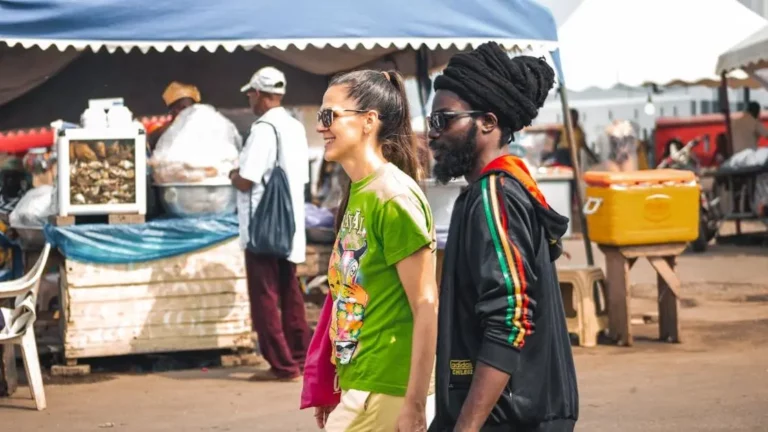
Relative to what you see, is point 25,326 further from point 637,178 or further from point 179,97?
point 637,178

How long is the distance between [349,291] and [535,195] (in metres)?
0.80

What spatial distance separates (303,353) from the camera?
9031 mm

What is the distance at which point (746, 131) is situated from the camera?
66.2 feet

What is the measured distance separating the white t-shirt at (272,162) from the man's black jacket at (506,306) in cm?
540

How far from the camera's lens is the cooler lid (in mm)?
9547

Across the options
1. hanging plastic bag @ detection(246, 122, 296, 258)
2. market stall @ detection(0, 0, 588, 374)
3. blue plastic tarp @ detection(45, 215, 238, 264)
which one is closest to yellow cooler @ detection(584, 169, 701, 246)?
market stall @ detection(0, 0, 588, 374)

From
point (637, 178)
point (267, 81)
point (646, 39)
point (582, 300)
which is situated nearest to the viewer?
point (267, 81)

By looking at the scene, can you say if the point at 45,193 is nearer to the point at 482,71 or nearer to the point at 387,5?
the point at 387,5

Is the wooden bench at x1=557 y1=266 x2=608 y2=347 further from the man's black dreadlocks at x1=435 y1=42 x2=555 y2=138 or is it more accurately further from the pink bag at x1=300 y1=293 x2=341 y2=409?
the man's black dreadlocks at x1=435 y1=42 x2=555 y2=138

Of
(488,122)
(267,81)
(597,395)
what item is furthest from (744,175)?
(488,122)

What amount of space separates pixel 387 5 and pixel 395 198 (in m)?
5.57

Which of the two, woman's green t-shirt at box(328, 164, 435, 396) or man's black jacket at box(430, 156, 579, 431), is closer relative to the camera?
man's black jacket at box(430, 156, 579, 431)

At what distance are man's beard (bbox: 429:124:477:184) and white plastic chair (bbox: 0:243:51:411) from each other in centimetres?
505

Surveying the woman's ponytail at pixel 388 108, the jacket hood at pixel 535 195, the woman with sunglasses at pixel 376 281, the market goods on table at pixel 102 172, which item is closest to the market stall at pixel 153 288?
the market goods on table at pixel 102 172
